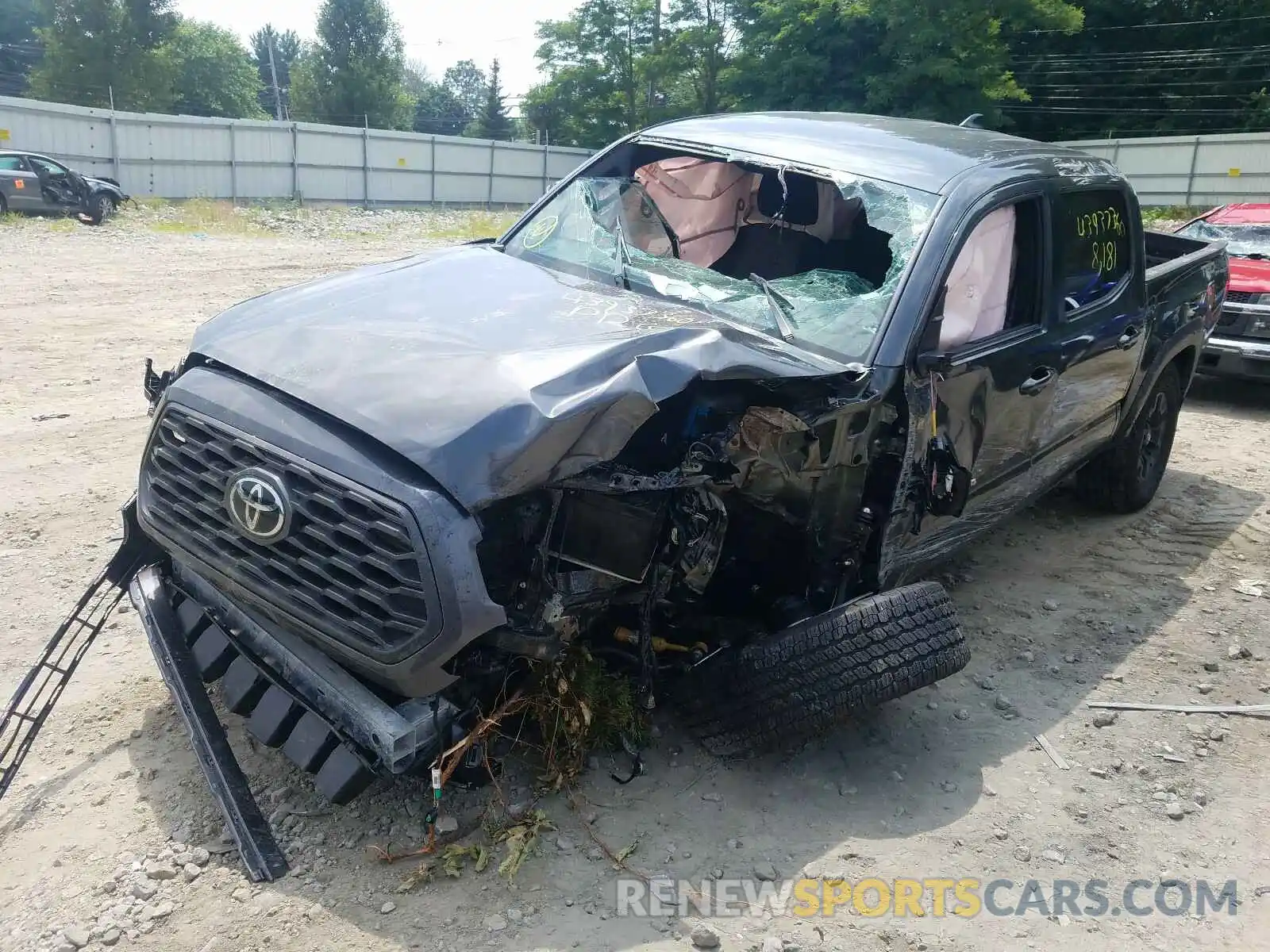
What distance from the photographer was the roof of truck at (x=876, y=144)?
3.86 metres

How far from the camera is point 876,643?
10.3ft

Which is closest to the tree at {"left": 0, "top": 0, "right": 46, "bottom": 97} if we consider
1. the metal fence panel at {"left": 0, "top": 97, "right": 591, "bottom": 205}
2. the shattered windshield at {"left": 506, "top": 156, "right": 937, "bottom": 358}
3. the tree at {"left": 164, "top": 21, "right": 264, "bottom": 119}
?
the tree at {"left": 164, "top": 21, "right": 264, "bottom": 119}

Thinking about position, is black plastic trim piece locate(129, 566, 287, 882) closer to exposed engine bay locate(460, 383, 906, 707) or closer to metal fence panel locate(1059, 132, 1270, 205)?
exposed engine bay locate(460, 383, 906, 707)

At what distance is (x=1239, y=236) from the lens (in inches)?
354

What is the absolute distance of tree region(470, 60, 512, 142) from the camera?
6041 centimetres

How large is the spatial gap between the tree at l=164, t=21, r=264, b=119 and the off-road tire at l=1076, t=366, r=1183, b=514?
5448 centimetres

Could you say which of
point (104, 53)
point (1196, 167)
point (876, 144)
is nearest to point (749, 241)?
point (876, 144)

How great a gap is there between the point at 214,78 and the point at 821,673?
61.4 metres

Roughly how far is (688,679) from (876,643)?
60 cm

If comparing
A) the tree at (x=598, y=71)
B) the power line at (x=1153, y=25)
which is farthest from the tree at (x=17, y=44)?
the power line at (x=1153, y=25)

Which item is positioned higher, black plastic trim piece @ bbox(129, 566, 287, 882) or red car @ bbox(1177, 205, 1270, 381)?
red car @ bbox(1177, 205, 1270, 381)

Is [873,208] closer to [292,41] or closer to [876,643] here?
[876,643]

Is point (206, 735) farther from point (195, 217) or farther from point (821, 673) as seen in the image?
point (195, 217)

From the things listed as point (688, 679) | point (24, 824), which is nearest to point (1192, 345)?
point (688, 679)
